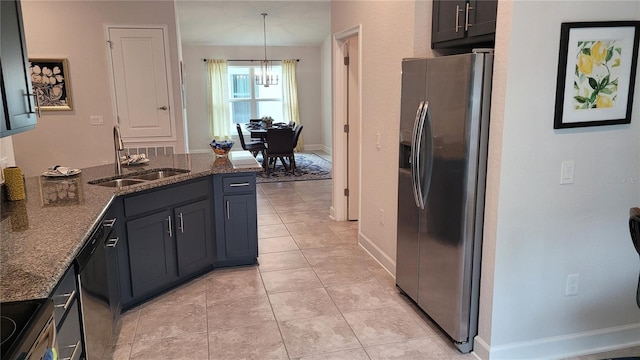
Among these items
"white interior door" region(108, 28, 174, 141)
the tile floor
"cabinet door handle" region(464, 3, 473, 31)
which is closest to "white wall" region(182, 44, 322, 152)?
"white interior door" region(108, 28, 174, 141)

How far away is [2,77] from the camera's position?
→ 1.88 metres

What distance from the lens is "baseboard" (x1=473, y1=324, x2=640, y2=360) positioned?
2.47m

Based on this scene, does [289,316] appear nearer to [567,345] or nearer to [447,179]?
[447,179]

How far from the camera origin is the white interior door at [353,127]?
481 cm

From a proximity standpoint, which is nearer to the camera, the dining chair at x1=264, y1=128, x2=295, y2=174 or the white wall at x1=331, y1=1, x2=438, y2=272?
the white wall at x1=331, y1=1, x2=438, y2=272

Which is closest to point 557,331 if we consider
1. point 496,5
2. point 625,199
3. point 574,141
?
point 625,199

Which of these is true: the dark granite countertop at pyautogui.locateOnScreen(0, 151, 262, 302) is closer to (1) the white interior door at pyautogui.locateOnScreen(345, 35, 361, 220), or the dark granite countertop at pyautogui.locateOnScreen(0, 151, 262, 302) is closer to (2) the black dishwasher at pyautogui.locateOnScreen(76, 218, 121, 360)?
(2) the black dishwasher at pyautogui.locateOnScreen(76, 218, 121, 360)

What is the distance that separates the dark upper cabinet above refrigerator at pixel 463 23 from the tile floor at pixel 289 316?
1816 millimetres

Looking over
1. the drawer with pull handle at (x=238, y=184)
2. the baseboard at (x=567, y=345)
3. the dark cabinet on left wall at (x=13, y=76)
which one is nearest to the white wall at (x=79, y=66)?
the drawer with pull handle at (x=238, y=184)

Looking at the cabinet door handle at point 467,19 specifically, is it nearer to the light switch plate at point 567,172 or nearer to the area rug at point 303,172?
the light switch plate at point 567,172

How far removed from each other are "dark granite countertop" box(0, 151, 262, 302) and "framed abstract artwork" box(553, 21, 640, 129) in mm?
2322

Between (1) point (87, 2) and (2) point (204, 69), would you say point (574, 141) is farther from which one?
(2) point (204, 69)

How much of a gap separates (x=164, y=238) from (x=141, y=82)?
328 centimetres

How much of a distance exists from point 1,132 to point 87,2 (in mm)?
4378
